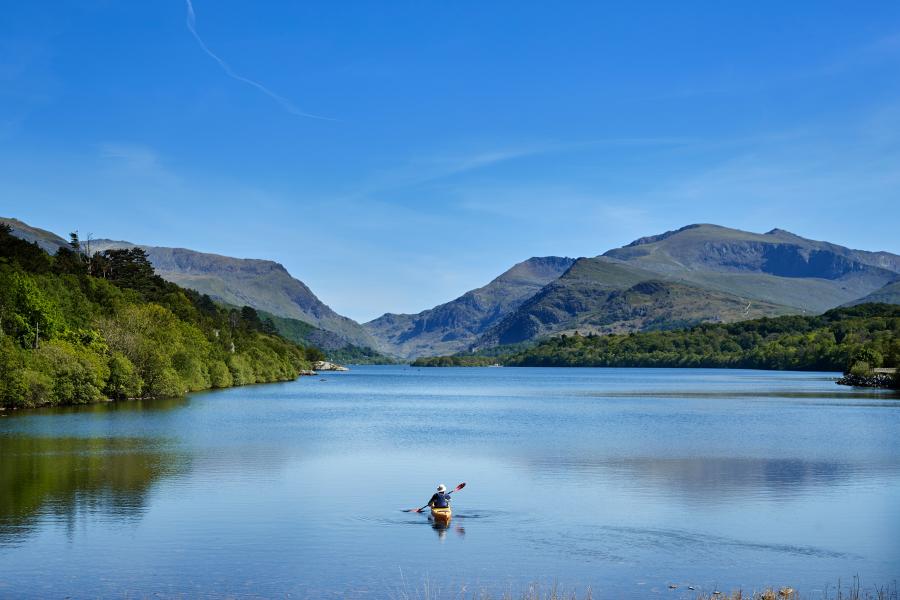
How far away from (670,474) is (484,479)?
9740mm

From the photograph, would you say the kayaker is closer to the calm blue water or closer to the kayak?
the kayak

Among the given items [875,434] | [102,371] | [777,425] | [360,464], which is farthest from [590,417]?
[102,371]

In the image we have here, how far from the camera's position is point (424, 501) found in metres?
40.0

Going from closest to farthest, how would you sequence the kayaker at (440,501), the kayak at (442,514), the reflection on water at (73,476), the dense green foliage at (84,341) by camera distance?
1. the kayak at (442,514)
2. the reflection on water at (73,476)
3. the kayaker at (440,501)
4. the dense green foliage at (84,341)

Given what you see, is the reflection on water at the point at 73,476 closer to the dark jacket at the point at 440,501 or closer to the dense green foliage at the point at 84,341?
the dark jacket at the point at 440,501

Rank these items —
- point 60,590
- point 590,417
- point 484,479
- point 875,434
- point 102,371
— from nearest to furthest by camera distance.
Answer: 1. point 60,590
2. point 484,479
3. point 875,434
4. point 590,417
5. point 102,371

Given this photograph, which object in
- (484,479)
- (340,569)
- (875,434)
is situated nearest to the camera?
(340,569)

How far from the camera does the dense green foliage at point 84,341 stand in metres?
92.0

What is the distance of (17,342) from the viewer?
95625mm

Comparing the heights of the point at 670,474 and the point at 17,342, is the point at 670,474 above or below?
below

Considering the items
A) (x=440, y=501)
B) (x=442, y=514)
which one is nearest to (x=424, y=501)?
(x=440, y=501)

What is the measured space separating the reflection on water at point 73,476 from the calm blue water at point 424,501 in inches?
8.1

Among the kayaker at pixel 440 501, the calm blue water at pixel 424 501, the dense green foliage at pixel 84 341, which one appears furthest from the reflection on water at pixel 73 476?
the dense green foliage at pixel 84 341

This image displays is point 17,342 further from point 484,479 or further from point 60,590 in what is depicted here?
point 60,590
